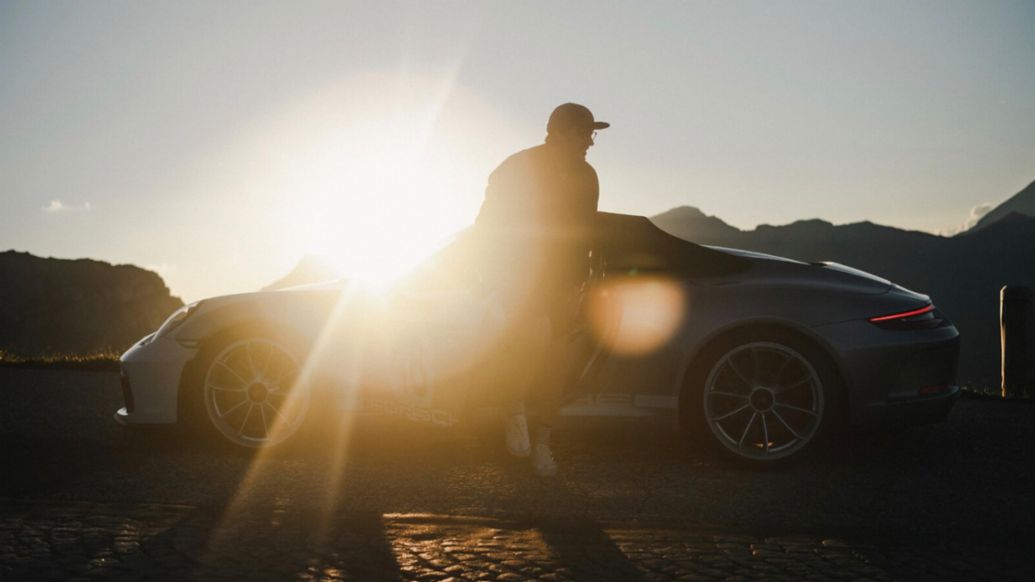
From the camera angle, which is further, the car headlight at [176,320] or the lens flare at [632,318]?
the car headlight at [176,320]

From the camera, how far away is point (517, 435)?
471 centimetres

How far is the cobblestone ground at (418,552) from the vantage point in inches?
115

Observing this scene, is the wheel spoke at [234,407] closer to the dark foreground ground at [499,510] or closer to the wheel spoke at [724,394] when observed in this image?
the dark foreground ground at [499,510]

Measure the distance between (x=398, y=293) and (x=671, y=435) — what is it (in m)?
1.66

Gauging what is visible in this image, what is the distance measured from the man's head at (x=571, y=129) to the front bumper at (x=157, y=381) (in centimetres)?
238

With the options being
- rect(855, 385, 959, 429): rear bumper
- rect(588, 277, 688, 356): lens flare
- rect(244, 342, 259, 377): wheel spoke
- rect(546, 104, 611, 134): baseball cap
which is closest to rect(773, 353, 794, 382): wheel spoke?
rect(855, 385, 959, 429): rear bumper

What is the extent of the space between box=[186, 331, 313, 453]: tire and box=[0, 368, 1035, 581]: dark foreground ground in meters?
0.13

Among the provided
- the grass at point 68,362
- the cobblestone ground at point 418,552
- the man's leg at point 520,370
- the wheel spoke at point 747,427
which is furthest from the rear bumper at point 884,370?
the grass at point 68,362

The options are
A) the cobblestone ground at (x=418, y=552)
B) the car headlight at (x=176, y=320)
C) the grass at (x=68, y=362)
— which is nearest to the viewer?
the cobblestone ground at (x=418, y=552)

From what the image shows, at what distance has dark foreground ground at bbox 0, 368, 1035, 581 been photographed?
302cm

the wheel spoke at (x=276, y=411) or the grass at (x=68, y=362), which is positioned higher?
the grass at (x=68, y=362)

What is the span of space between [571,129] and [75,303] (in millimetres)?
140223

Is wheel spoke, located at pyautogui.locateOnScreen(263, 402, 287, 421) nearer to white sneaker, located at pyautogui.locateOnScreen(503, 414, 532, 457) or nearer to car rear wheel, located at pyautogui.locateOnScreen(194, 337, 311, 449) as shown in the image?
car rear wheel, located at pyautogui.locateOnScreen(194, 337, 311, 449)

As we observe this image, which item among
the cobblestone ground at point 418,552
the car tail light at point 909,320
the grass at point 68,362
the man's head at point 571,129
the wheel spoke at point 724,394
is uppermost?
the man's head at point 571,129
